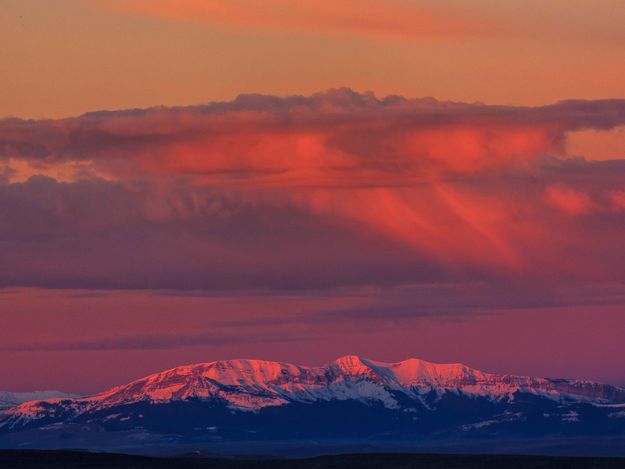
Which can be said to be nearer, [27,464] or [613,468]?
[613,468]

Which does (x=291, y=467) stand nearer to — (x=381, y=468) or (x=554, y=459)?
(x=381, y=468)

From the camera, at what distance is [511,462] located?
186 m

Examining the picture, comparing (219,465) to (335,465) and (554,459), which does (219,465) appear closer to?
(335,465)

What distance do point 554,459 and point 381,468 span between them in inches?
828

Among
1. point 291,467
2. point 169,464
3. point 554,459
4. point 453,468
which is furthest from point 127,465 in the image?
point 554,459

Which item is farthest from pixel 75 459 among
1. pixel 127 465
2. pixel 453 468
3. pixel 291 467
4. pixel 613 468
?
pixel 613 468

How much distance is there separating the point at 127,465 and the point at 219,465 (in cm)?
1306

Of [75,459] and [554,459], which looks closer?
[554,459]

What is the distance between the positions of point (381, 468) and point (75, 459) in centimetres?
4044

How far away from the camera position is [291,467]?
606 ft

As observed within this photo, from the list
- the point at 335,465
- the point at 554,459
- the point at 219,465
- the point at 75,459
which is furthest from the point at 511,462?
the point at 75,459

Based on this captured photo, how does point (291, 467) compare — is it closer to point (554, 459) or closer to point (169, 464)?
point (169, 464)

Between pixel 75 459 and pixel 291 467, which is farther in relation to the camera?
pixel 75 459

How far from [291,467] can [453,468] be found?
1946cm
